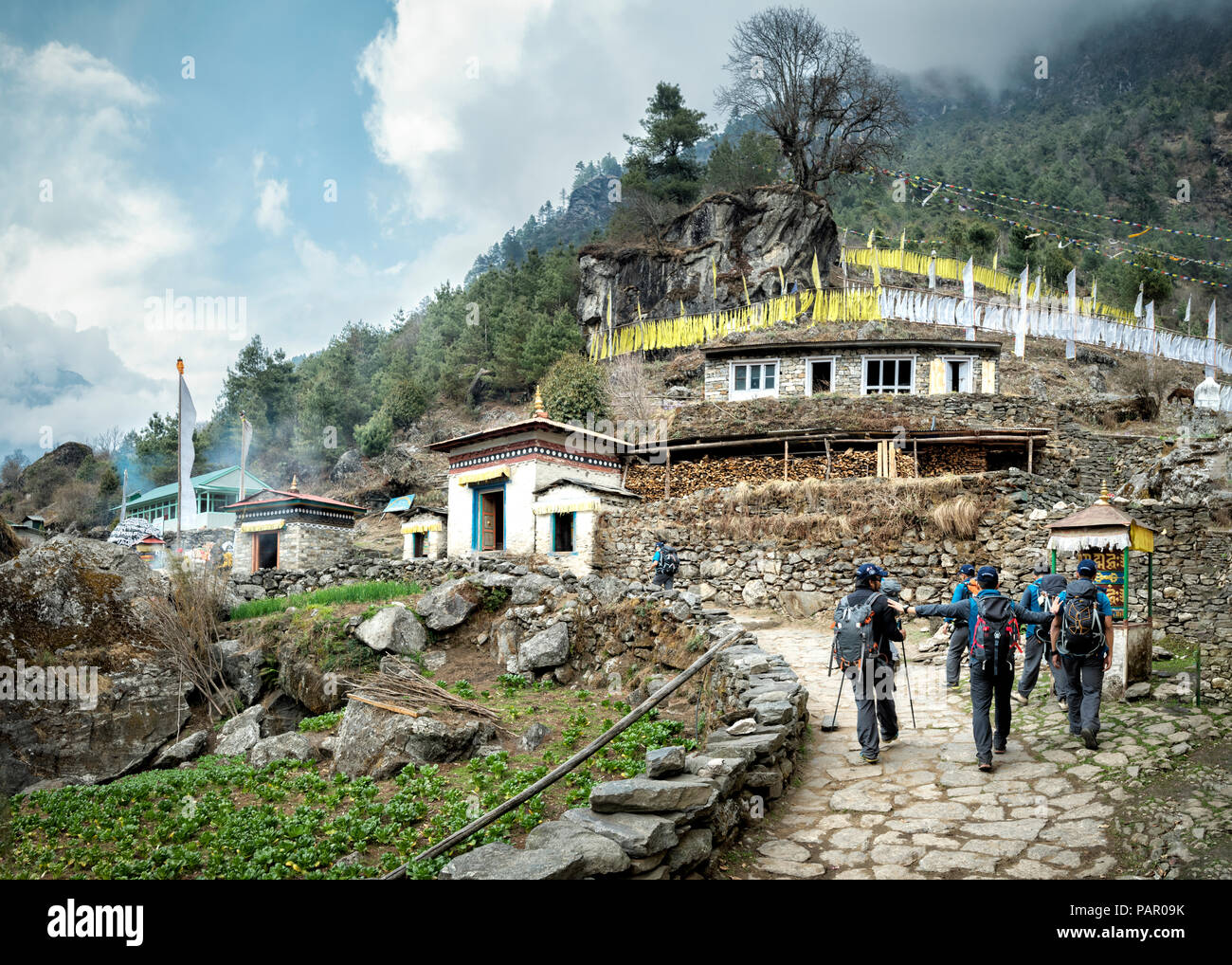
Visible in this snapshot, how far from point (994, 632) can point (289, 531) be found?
23702 millimetres

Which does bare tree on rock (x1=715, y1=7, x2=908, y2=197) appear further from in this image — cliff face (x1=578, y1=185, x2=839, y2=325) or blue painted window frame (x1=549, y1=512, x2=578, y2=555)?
blue painted window frame (x1=549, y1=512, x2=578, y2=555)

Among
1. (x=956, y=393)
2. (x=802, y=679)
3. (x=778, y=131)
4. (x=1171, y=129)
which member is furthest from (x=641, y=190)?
(x=1171, y=129)

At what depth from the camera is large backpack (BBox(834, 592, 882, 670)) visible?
7059mm

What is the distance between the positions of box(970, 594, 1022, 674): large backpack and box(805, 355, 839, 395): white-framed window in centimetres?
2338

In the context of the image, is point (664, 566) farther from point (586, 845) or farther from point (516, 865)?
point (516, 865)

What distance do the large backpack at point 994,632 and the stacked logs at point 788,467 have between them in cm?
1484

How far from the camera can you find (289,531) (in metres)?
25.8

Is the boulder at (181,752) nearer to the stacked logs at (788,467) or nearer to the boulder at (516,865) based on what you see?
the boulder at (516,865)

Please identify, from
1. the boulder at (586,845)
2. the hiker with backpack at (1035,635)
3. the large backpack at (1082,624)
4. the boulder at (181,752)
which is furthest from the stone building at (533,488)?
the boulder at (586,845)

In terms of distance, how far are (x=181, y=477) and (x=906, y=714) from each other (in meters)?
23.0

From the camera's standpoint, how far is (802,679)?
10359mm

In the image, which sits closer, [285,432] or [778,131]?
[778,131]

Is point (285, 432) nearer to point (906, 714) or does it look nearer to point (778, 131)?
point (778, 131)

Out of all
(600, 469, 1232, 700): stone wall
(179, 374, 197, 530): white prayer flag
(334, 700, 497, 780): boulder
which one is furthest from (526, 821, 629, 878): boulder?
(179, 374, 197, 530): white prayer flag
